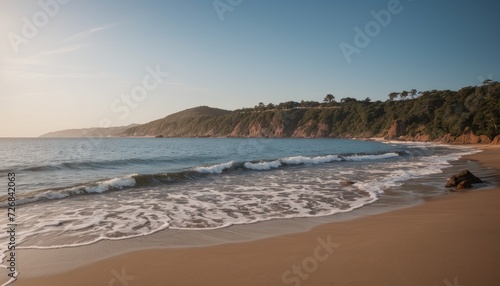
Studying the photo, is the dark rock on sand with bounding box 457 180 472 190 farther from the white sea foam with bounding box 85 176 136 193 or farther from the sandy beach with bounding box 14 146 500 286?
the white sea foam with bounding box 85 176 136 193

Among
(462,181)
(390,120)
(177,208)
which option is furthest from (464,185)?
(390,120)

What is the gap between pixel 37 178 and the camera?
62.6 ft

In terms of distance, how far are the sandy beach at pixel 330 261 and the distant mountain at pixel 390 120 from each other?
59.3 meters

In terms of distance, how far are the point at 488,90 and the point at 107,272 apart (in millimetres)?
101176

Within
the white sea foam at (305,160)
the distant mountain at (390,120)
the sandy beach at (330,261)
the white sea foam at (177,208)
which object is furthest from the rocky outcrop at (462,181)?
the distant mountain at (390,120)

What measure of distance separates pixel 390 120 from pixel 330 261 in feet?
404

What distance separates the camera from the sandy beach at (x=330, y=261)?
473 cm

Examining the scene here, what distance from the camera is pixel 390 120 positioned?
380 ft

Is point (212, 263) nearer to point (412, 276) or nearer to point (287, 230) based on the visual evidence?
point (287, 230)

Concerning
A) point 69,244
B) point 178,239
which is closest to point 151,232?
point 178,239

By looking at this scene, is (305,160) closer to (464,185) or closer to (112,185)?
(464,185)

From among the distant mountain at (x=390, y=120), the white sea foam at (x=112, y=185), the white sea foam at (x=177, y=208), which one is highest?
the distant mountain at (x=390, y=120)

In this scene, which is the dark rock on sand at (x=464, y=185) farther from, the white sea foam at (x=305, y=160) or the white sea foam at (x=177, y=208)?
the white sea foam at (x=305, y=160)

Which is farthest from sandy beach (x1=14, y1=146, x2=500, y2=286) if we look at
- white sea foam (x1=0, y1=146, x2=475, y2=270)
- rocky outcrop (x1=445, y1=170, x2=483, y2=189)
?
rocky outcrop (x1=445, y1=170, x2=483, y2=189)
